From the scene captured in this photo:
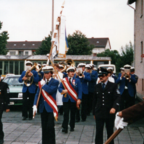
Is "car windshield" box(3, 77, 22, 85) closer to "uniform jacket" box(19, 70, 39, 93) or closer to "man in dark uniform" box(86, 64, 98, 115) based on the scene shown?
"uniform jacket" box(19, 70, 39, 93)

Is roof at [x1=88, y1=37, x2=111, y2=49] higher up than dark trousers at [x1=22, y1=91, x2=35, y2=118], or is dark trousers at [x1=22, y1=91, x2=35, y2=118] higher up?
roof at [x1=88, y1=37, x2=111, y2=49]

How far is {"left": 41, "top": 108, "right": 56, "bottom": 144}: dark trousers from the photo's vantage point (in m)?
6.59

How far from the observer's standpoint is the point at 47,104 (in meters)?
6.73

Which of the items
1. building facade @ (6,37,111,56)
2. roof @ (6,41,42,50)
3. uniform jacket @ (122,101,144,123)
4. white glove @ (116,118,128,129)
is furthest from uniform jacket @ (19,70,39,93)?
roof @ (6,41,42,50)

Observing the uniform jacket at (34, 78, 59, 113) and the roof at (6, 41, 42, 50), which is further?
the roof at (6, 41, 42, 50)

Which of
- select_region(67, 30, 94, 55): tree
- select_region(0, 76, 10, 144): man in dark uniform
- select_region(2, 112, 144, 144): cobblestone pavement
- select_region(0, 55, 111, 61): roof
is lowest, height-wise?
select_region(2, 112, 144, 144): cobblestone pavement

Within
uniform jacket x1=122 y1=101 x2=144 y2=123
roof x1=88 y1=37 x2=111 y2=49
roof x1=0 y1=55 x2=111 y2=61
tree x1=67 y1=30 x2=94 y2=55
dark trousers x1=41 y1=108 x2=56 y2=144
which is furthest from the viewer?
roof x1=88 y1=37 x2=111 y2=49

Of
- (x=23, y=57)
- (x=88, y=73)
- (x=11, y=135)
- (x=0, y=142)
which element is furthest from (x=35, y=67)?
(x=23, y=57)

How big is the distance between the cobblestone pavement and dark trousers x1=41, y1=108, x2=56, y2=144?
785mm

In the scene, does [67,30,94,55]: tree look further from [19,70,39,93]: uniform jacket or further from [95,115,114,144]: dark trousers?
[95,115,114,144]: dark trousers

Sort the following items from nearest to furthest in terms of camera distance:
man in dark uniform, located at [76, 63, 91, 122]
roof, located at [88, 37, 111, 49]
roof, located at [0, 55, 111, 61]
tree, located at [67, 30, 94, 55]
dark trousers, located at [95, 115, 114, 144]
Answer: dark trousers, located at [95, 115, 114, 144], man in dark uniform, located at [76, 63, 91, 122], roof, located at [0, 55, 111, 61], tree, located at [67, 30, 94, 55], roof, located at [88, 37, 111, 49]

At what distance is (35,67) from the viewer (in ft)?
36.3

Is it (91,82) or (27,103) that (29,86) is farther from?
(91,82)

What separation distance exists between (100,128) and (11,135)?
3.09 meters
